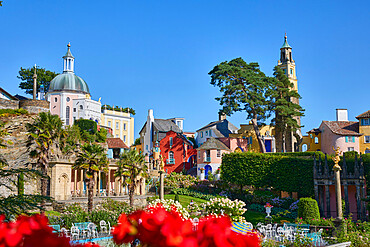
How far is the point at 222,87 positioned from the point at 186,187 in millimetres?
15445

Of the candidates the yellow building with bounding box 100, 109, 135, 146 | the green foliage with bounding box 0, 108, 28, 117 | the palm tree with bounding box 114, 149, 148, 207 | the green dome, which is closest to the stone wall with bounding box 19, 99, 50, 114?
the green foliage with bounding box 0, 108, 28, 117

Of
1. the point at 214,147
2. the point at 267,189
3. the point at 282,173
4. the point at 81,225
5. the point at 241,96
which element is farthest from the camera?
the point at 214,147

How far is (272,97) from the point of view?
5662 cm

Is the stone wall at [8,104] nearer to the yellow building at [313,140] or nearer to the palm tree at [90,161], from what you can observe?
the palm tree at [90,161]

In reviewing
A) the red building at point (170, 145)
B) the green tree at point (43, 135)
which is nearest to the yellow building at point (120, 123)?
the red building at point (170, 145)

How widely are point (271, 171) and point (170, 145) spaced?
84.6 ft

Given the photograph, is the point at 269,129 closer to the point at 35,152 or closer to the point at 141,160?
the point at 141,160

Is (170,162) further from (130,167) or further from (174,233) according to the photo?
Result: (174,233)

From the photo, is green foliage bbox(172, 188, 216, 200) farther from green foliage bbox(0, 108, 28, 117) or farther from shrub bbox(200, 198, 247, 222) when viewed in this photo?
shrub bbox(200, 198, 247, 222)

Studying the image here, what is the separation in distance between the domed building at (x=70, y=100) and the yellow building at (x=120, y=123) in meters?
11.0

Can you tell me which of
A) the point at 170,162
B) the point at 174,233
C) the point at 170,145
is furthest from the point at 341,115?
the point at 174,233

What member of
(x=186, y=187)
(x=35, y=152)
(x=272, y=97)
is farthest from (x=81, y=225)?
(x=272, y=97)

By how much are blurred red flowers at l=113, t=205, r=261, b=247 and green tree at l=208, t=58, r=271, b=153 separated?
51.2 metres

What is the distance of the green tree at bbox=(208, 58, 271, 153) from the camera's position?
178 ft
